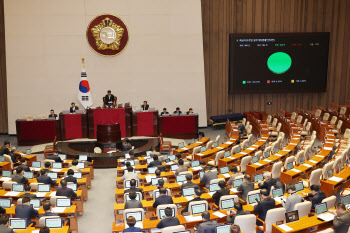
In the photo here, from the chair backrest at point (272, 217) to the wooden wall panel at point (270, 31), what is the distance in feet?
49.6

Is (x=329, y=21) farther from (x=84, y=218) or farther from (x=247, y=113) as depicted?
(x=84, y=218)

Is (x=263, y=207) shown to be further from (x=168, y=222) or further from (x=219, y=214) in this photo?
(x=168, y=222)

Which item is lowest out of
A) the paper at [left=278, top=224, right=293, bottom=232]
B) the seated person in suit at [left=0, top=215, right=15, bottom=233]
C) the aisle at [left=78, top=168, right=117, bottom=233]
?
the aisle at [left=78, top=168, right=117, bottom=233]

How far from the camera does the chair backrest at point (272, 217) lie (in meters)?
7.41

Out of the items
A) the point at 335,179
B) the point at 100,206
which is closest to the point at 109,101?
the point at 100,206

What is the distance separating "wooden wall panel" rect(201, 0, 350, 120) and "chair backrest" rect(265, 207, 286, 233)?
1512 cm

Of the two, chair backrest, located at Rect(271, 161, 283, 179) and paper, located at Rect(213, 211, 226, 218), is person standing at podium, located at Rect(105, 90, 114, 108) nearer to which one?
chair backrest, located at Rect(271, 161, 283, 179)

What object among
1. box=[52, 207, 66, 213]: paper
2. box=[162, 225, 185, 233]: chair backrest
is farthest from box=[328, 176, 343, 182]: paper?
box=[52, 207, 66, 213]: paper

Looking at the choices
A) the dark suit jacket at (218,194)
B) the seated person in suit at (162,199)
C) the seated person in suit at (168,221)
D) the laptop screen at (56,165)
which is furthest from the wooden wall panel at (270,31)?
the seated person in suit at (168,221)

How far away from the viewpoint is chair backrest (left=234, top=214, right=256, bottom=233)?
7.16 metres

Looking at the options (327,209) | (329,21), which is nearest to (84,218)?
(327,209)

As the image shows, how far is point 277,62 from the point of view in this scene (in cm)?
2166

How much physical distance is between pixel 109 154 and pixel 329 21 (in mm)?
15946

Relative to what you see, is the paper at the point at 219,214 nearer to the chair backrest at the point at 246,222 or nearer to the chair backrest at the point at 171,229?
the chair backrest at the point at 246,222
